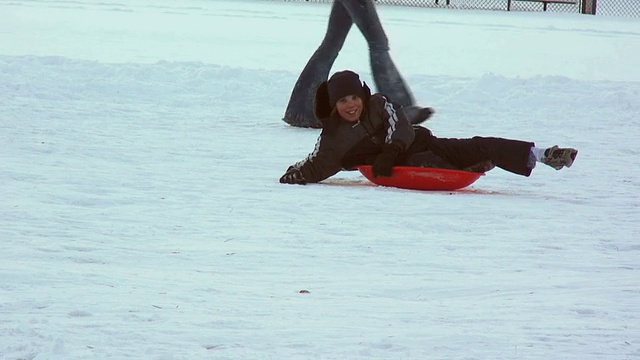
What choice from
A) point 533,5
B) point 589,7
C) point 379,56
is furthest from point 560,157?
point 533,5

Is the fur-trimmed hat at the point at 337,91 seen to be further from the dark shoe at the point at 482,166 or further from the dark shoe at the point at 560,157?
the dark shoe at the point at 560,157

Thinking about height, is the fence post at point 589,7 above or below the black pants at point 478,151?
below

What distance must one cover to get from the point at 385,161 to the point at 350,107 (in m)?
0.30

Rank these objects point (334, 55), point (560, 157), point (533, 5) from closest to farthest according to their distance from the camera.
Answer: point (560, 157) → point (334, 55) → point (533, 5)

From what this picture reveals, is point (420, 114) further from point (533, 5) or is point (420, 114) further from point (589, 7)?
point (533, 5)

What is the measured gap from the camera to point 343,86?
601 centimetres

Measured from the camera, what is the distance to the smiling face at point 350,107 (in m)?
6.02

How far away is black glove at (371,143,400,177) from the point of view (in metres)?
6.00

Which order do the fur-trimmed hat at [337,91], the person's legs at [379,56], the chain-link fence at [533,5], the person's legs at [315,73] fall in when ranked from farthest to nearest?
1. the chain-link fence at [533,5]
2. the person's legs at [315,73]
3. the person's legs at [379,56]
4. the fur-trimmed hat at [337,91]

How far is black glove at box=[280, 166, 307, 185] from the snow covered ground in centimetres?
7

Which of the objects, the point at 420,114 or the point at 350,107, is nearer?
the point at 350,107

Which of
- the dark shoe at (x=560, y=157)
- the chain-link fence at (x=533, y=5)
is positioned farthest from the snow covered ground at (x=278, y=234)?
the chain-link fence at (x=533, y=5)

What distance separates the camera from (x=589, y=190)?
646cm

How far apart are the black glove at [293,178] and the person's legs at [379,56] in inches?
107
